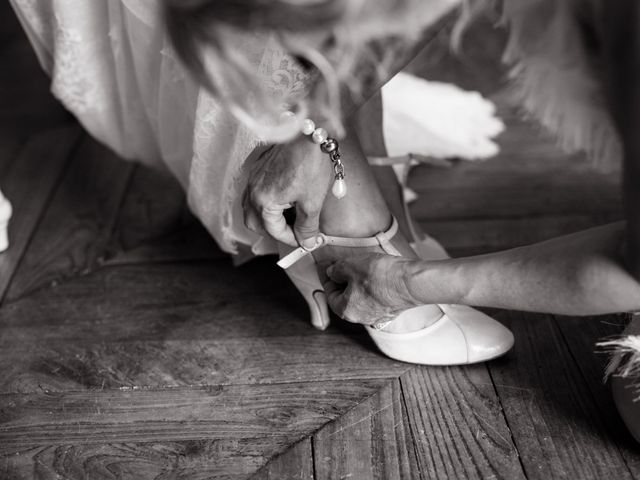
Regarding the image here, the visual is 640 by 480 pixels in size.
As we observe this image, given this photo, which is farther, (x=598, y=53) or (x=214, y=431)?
(x=214, y=431)

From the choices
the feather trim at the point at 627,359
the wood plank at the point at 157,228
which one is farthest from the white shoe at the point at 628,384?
the wood plank at the point at 157,228

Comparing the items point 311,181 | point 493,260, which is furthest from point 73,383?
point 493,260

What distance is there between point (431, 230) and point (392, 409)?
37 centimetres

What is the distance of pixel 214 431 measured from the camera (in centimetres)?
83

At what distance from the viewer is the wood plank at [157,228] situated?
1.15 metres

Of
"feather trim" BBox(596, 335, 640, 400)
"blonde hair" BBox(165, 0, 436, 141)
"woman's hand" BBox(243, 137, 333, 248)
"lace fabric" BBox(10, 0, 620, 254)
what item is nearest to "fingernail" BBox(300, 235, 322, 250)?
"woman's hand" BBox(243, 137, 333, 248)

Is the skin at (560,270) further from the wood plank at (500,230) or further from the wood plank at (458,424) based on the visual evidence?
the wood plank at (500,230)

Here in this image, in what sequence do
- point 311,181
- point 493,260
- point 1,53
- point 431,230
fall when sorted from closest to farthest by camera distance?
point 493,260, point 311,181, point 431,230, point 1,53

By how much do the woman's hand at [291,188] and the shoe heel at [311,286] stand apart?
0.13 ft

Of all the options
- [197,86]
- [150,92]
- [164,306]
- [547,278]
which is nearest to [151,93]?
[150,92]

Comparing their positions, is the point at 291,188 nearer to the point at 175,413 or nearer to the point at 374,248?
the point at 374,248

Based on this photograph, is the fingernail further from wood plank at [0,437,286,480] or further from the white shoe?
the white shoe

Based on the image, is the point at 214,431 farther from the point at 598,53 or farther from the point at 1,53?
the point at 1,53

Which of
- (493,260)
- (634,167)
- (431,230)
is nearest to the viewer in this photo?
(634,167)
